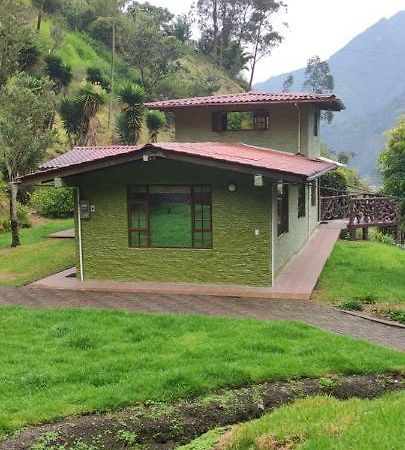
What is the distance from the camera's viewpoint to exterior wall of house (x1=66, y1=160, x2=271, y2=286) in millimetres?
12883

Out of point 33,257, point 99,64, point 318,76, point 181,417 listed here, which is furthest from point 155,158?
point 318,76

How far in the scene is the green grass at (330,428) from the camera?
5.02 metres

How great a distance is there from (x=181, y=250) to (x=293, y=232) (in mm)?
4703

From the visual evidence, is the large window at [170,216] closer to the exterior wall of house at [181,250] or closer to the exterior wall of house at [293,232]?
the exterior wall of house at [181,250]

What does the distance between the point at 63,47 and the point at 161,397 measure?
39.5m

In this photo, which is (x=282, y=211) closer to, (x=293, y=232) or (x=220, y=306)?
(x=293, y=232)

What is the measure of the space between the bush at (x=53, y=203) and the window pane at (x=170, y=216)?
13323 millimetres

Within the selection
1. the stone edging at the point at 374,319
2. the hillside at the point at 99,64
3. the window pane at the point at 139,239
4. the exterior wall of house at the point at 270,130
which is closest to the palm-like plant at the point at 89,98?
the hillside at the point at 99,64

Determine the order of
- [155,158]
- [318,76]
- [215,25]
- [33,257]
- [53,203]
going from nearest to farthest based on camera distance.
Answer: [155,158] < [33,257] < [53,203] < [215,25] < [318,76]

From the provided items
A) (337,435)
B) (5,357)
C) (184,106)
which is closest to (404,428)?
(337,435)

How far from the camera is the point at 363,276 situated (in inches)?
555

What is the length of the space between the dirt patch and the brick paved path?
1997 millimetres

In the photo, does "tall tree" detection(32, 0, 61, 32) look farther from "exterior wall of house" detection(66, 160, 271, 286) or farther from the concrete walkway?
the concrete walkway

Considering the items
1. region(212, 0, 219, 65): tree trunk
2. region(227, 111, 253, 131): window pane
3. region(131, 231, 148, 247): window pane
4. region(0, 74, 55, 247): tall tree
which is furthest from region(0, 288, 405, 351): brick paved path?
region(212, 0, 219, 65): tree trunk
